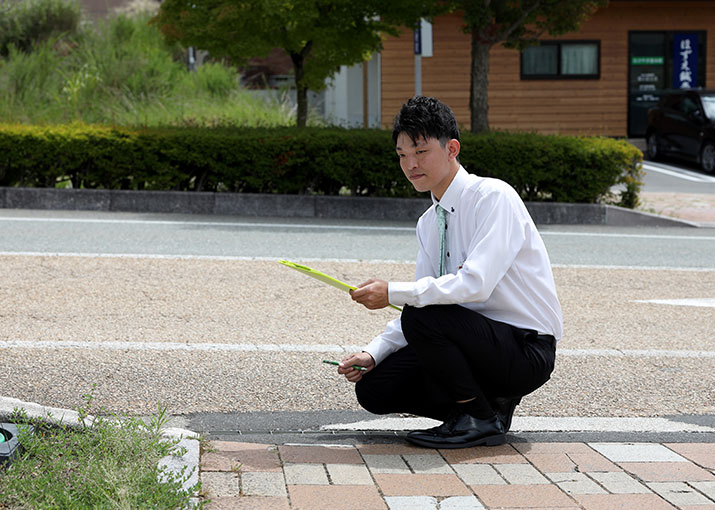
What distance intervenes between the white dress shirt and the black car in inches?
660

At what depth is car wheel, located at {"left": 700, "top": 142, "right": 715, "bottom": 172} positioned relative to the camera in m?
19.6

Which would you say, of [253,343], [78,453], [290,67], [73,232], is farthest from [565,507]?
[290,67]

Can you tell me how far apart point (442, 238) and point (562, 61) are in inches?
938

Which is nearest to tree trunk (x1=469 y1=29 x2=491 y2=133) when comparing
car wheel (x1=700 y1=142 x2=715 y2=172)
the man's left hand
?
car wheel (x1=700 y1=142 x2=715 y2=172)

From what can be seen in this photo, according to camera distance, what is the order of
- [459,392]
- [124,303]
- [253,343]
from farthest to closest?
[124,303], [253,343], [459,392]

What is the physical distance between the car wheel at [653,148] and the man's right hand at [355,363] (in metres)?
19.5

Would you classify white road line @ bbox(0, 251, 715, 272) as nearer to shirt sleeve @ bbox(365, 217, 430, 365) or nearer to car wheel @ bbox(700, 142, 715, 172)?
shirt sleeve @ bbox(365, 217, 430, 365)

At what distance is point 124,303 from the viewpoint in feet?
22.9

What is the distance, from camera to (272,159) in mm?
13125

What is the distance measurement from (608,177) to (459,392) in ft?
32.3

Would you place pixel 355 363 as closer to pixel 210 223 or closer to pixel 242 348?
pixel 242 348

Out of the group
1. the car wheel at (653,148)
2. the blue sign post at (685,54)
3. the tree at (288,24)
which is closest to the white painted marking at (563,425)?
the tree at (288,24)

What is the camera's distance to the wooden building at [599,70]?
26562 mm

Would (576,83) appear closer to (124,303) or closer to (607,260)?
(607,260)
